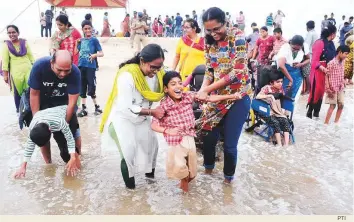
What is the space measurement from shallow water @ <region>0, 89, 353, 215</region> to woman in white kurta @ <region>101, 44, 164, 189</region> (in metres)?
0.34

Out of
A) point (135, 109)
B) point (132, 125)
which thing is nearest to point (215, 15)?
point (135, 109)

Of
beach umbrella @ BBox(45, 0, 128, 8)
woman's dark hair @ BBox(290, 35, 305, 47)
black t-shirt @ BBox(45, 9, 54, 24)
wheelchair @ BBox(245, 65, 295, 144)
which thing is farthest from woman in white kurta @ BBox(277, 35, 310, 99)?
black t-shirt @ BBox(45, 9, 54, 24)

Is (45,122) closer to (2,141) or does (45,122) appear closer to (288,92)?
(2,141)

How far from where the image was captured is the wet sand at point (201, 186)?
315 centimetres

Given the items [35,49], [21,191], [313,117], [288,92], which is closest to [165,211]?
[21,191]

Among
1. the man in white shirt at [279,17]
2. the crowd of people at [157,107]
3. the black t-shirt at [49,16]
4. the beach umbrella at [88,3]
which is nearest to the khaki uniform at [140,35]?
the beach umbrella at [88,3]

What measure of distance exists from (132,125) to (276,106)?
2568 mm

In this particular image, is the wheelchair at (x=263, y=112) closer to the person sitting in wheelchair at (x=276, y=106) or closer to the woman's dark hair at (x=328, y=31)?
the person sitting in wheelchair at (x=276, y=106)

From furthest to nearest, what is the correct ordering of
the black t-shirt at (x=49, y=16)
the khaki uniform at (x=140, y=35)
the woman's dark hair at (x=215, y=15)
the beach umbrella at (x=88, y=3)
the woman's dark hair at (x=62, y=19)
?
the black t-shirt at (x=49, y=16), the khaki uniform at (x=140, y=35), the beach umbrella at (x=88, y=3), the woman's dark hair at (x=62, y=19), the woman's dark hair at (x=215, y=15)

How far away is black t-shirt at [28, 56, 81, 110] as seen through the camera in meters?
3.41

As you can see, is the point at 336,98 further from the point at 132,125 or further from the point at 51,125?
the point at 51,125

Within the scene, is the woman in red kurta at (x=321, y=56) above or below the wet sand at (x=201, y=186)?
above

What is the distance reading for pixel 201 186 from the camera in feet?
11.7

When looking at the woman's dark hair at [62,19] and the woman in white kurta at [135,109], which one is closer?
the woman in white kurta at [135,109]
